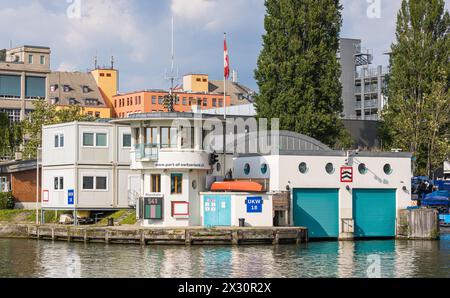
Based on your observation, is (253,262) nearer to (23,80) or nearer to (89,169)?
(89,169)

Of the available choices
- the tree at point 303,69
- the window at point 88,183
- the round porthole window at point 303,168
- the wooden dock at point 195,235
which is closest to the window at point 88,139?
the window at point 88,183

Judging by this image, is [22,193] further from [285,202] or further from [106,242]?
[285,202]

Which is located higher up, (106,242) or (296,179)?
(296,179)

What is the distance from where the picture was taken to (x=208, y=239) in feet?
195

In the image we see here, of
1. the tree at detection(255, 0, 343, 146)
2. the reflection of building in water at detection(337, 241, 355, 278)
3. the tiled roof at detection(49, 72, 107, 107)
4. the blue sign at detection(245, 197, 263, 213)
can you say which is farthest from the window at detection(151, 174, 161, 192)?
the tiled roof at detection(49, 72, 107, 107)

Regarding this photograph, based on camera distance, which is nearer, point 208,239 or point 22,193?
point 208,239

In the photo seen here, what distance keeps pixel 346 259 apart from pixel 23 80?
99.1m

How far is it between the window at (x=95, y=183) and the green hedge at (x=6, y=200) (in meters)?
12.4

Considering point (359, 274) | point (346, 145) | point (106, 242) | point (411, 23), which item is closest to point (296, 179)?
point (106, 242)

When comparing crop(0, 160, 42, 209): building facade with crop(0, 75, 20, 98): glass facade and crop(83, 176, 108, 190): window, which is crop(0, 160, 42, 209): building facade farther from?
crop(0, 75, 20, 98): glass facade

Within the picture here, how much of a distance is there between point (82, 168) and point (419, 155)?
1405 inches

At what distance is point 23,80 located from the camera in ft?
471
